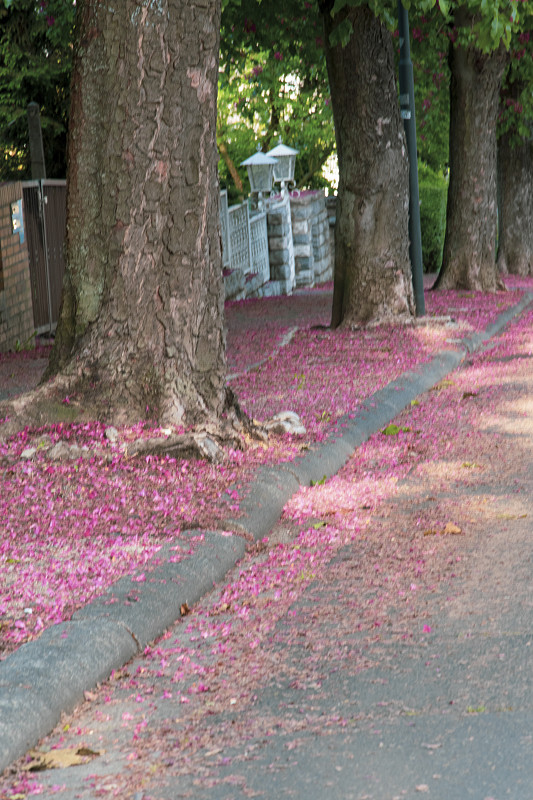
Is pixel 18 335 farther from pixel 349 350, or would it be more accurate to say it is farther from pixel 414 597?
pixel 414 597

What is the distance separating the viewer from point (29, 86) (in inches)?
821

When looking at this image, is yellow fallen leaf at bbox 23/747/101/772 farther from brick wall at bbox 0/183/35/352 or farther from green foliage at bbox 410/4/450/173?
green foliage at bbox 410/4/450/173

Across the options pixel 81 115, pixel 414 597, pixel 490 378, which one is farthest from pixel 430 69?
pixel 414 597

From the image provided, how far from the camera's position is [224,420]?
7.33 meters

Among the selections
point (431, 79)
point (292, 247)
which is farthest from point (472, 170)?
point (292, 247)

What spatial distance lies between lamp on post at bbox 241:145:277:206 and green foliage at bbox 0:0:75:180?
6625mm

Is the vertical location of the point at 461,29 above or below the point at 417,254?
above

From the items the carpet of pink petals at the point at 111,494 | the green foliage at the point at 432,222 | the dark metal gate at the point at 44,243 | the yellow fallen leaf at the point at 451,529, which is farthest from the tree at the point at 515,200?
the yellow fallen leaf at the point at 451,529

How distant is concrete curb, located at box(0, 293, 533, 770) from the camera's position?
355 cm

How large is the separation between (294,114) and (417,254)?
88.6ft

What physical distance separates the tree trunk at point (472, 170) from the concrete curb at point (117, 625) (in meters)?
13.9

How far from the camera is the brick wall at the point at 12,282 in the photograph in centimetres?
1376

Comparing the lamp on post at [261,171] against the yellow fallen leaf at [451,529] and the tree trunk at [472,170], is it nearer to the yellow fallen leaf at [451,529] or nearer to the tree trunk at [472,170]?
the tree trunk at [472,170]

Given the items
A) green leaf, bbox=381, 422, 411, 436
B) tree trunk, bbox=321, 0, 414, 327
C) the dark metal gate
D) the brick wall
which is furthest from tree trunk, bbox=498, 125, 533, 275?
A: green leaf, bbox=381, 422, 411, 436
